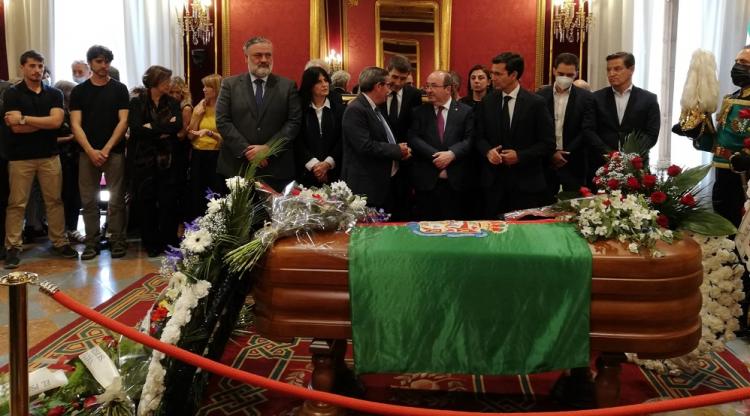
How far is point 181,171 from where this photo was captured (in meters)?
5.69

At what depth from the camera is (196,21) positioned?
297 inches

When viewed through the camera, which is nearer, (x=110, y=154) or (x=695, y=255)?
(x=695, y=255)

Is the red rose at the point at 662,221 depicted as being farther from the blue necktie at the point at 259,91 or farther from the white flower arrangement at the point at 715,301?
the blue necktie at the point at 259,91

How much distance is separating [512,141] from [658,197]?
1561 mm

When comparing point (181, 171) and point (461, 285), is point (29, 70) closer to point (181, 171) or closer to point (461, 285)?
point (181, 171)

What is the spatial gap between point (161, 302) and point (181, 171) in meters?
3.09

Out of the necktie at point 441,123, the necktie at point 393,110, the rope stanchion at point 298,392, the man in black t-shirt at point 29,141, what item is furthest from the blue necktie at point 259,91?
the rope stanchion at point 298,392

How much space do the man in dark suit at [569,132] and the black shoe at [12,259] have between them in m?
4.05

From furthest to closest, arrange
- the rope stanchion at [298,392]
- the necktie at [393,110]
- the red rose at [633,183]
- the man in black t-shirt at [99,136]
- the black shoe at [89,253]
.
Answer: the black shoe at [89,253] < the man in black t-shirt at [99,136] < the necktie at [393,110] < the red rose at [633,183] < the rope stanchion at [298,392]

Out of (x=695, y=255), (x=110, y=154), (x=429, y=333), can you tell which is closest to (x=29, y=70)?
(x=110, y=154)

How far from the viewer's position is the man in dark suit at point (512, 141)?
4105 mm

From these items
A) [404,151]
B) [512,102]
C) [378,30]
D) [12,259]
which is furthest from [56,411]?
[378,30]

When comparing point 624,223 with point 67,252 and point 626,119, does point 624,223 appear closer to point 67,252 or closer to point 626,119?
point 626,119

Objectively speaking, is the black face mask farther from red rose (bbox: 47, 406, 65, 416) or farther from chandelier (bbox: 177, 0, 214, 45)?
chandelier (bbox: 177, 0, 214, 45)
